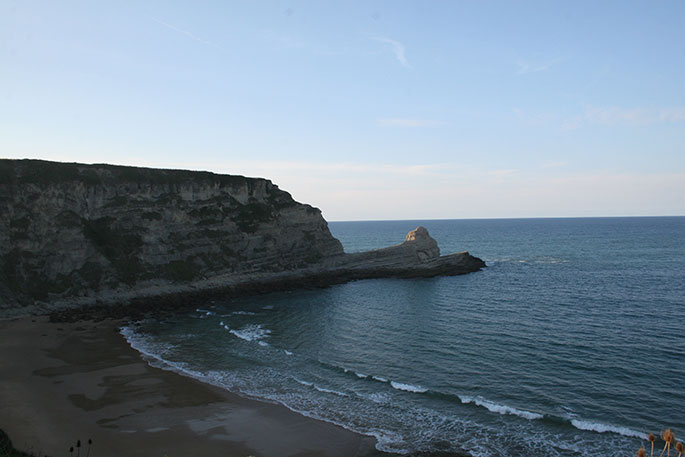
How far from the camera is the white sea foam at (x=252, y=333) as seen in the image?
41.4 meters

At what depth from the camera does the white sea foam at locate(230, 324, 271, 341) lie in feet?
136

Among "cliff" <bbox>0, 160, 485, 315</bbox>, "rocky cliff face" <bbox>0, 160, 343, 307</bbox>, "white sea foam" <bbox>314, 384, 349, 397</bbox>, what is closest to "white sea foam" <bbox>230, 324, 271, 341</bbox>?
"white sea foam" <bbox>314, 384, 349, 397</bbox>

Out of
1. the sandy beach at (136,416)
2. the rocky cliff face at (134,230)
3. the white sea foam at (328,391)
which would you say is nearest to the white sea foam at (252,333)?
the sandy beach at (136,416)

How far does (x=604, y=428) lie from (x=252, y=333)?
29633 mm

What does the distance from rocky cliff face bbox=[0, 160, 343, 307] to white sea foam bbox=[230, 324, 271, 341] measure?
2099 cm

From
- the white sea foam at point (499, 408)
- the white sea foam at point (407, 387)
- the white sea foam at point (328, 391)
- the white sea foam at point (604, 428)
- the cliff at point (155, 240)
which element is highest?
the cliff at point (155, 240)

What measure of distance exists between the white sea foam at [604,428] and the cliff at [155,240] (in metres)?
48.8

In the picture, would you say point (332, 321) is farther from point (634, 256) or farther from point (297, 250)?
point (634, 256)

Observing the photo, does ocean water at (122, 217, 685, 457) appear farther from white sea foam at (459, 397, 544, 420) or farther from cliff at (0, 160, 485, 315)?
cliff at (0, 160, 485, 315)

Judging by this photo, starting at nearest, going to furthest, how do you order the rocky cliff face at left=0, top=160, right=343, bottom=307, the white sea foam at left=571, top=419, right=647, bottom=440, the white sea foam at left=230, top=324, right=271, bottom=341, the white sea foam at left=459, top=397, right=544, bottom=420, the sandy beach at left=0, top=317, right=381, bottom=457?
the sandy beach at left=0, top=317, right=381, bottom=457
the white sea foam at left=571, top=419, right=647, bottom=440
the white sea foam at left=459, top=397, right=544, bottom=420
the white sea foam at left=230, top=324, right=271, bottom=341
the rocky cliff face at left=0, top=160, right=343, bottom=307

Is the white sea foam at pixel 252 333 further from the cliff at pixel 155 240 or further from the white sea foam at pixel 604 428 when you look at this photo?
the white sea foam at pixel 604 428

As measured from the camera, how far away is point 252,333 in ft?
140

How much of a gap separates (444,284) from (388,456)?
51271mm

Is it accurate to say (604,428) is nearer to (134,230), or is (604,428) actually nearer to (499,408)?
(499,408)
